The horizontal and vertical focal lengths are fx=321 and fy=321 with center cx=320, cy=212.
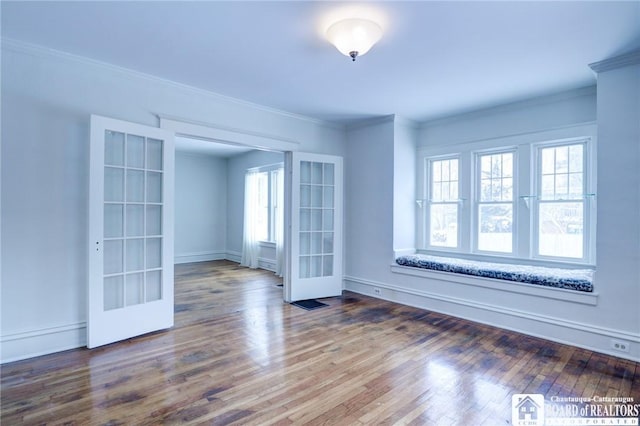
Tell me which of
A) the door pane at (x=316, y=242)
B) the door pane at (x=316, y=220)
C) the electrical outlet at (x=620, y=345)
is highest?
the door pane at (x=316, y=220)

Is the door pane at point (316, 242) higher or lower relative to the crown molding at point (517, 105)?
lower

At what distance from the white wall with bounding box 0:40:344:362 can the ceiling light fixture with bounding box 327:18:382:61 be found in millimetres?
2188

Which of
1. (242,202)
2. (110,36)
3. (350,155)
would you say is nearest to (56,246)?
(110,36)

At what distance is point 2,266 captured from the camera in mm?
2705

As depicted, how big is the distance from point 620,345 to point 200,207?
7971 millimetres

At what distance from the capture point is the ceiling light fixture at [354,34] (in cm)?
237

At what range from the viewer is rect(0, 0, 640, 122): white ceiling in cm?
228

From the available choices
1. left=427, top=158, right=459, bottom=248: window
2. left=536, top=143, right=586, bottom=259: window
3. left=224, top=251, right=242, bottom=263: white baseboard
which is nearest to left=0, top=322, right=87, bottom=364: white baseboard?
left=427, top=158, right=459, bottom=248: window

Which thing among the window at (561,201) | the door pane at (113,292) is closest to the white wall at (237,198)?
the door pane at (113,292)

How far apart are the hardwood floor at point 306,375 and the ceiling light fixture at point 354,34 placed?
2.57 metres

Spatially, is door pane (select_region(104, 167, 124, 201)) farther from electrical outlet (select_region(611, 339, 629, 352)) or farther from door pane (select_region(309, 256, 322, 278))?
electrical outlet (select_region(611, 339, 629, 352))

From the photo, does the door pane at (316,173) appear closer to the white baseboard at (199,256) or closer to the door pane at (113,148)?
the door pane at (113,148)

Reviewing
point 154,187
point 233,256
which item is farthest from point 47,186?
point 233,256

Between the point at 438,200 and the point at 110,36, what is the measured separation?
4466 millimetres
